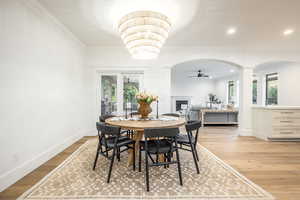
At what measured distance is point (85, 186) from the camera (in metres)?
1.93

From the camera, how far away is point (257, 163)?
104 inches

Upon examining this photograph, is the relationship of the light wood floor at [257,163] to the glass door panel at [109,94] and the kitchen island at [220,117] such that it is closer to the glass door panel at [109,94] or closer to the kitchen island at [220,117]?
the glass door panel at [109,94]

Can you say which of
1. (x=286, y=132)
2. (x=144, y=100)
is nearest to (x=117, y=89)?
(x=144, y=100)

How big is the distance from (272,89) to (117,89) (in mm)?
6314

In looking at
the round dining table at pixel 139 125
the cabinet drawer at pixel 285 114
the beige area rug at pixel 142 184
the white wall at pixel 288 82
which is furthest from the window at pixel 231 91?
the round dining table at pixel 139 125

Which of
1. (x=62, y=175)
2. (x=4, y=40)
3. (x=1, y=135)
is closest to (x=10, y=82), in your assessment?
(x=4, y=40)

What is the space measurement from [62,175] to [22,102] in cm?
119

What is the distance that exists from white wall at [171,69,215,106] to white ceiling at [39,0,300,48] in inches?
244

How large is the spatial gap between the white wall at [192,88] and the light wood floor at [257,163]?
6.30 metres

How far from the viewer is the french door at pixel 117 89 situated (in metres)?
4.61

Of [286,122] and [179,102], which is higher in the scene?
[179,102]

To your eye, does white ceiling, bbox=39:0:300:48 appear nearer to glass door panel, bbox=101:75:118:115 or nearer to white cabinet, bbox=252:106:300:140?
glass door panel, bbox=101:75:118:115

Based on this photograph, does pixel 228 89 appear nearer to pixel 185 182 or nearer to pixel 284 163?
pixel 284 163

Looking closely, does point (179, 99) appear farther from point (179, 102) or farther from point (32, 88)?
point (32, 88)
